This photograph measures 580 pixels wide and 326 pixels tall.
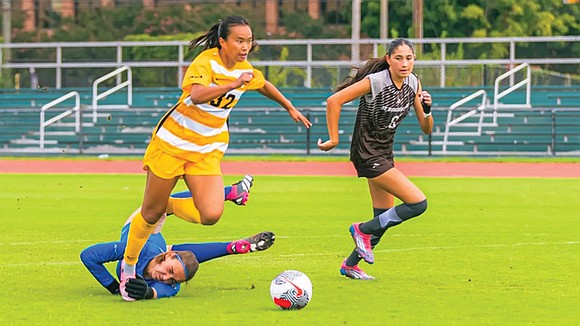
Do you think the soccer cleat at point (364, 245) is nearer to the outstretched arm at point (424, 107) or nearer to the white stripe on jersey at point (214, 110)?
the outstretched arm at point (424, 107)

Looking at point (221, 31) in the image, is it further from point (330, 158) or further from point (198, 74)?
point (330, 158)

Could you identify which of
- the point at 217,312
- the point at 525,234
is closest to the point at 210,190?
the point at 217,312

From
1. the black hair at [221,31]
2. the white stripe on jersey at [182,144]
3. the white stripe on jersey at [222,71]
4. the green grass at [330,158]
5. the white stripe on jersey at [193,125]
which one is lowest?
the green grass at [330,158]

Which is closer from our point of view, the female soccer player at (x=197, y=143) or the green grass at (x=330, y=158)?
the female soccer player at (x=197, y=143)

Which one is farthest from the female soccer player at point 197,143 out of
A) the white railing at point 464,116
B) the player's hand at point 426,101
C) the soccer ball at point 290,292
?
the white railing at point 464,116

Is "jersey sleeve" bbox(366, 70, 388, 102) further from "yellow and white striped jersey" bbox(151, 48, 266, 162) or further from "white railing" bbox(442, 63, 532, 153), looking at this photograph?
"white railing" bbox(442, 63, 532, 153)

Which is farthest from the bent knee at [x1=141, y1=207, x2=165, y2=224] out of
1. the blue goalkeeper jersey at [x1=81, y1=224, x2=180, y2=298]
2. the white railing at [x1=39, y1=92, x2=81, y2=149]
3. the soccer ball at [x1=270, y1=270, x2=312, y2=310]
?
the white railing at [x1=39, y1=92, x2=81, y2=149]

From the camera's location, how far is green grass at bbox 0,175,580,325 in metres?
9.23

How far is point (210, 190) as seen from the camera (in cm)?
Result: 1004

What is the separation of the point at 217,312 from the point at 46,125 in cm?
2977

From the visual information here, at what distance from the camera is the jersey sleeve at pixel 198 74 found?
32.0 feet

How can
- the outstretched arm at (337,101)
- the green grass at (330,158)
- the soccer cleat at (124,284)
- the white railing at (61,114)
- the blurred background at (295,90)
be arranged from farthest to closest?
the white railing at (61,114) < the blurred background at (295,90) < the green grass at (330,158) < the outstretched arm at (337,101) < the soccer cleat at (124,284)

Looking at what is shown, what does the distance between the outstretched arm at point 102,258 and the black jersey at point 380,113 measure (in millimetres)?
2314

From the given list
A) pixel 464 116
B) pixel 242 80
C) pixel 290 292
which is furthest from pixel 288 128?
pixel 290 292
